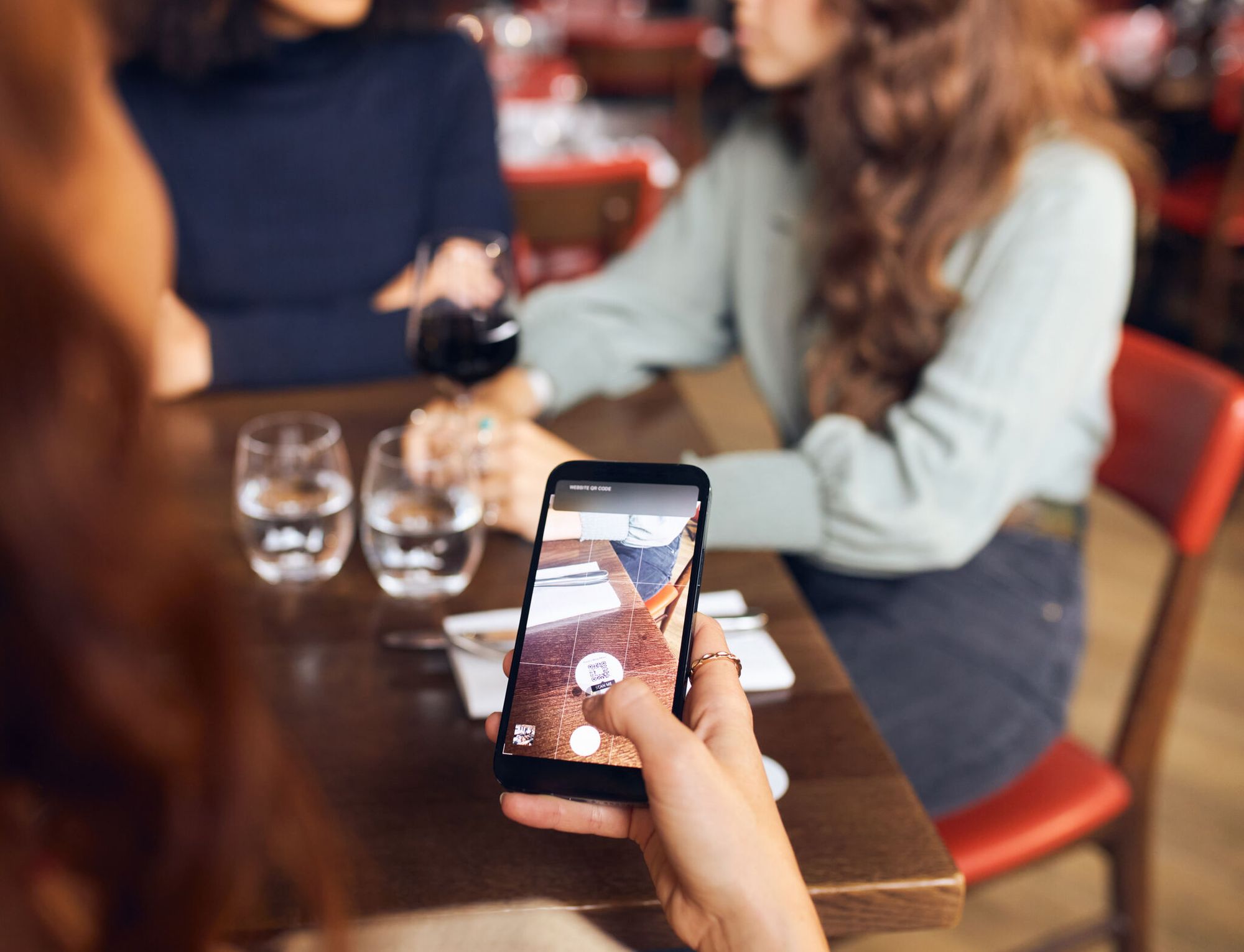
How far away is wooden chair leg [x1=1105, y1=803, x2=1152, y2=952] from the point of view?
1189 mm

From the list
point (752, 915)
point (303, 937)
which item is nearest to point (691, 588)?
point (752, 915)

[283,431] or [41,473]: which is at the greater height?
[41,473]

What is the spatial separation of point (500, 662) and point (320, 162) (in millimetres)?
1127

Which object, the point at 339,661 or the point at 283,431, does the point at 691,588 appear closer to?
the point at 339,661

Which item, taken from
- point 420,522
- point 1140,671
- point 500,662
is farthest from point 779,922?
point 1140,671

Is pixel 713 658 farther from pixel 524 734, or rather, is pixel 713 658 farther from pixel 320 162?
pixel 320 162

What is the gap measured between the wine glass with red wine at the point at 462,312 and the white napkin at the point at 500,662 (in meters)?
0.31

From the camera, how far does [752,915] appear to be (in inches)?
21.7

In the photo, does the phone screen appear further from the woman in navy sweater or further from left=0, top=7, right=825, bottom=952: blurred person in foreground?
the woman in navy sweater

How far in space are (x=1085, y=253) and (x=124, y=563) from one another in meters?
1.08

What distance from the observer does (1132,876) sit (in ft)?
4.03

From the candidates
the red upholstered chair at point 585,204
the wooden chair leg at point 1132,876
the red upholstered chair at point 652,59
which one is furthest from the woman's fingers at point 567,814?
the red upholstered chair at point 652,59

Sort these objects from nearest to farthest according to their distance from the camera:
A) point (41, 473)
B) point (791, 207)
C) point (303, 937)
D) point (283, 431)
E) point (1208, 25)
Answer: point (41, 473), point (303, 937), point (283, 431), point (791, 207), point (1208, 25)

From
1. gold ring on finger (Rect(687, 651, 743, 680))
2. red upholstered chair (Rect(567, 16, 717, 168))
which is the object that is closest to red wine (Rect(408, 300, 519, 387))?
gold ring on finger (Rect(687, 651, 743, 680))
